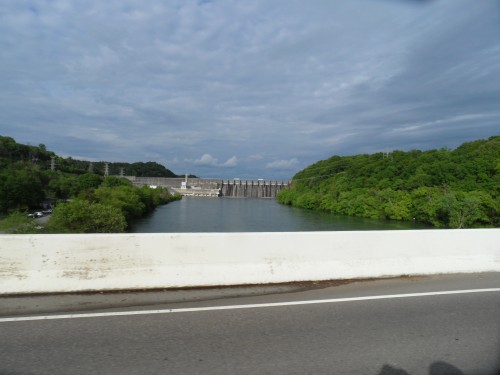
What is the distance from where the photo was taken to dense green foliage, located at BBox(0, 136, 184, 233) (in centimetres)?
4191

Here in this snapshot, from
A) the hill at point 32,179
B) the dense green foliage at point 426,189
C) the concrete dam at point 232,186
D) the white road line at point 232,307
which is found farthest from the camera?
the concrete dam at point 232,186

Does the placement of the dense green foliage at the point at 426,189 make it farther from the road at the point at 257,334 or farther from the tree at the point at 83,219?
the road at the point at 257,334

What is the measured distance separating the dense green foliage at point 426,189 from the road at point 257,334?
59.5 meters

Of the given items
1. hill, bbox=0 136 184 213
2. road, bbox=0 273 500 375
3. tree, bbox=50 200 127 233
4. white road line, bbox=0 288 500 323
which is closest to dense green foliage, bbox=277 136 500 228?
tree, bbox=50 200 127 233

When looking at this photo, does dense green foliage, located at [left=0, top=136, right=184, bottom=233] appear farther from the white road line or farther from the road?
the road

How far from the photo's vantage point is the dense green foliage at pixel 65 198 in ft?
137

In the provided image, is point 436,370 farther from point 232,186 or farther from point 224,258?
point 232,186

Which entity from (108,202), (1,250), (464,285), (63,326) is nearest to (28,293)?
(1,250)

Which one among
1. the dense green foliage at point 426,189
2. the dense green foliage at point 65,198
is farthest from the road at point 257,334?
the dense green foliage at point 426,189

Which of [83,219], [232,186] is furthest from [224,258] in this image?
[232,186]

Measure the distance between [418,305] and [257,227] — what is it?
55848mm

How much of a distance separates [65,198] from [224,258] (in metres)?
108

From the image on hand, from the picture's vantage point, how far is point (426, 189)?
238 feet

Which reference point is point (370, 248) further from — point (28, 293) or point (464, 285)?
point (28, 293)
